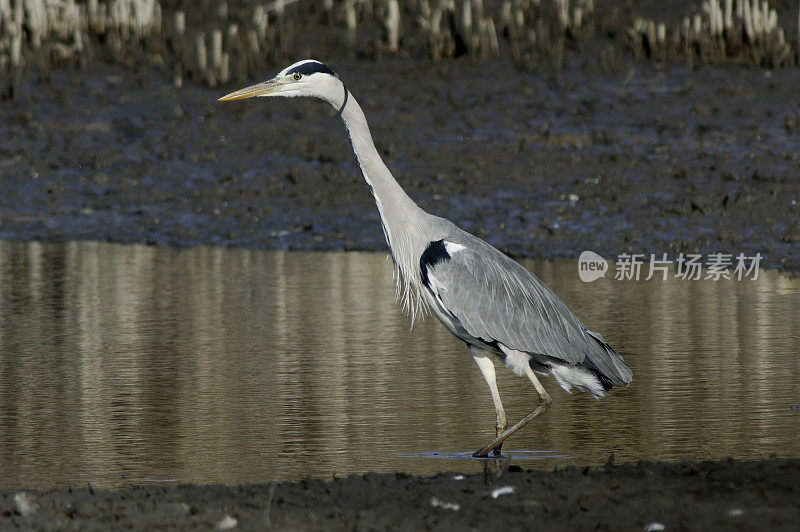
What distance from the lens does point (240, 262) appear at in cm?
1220

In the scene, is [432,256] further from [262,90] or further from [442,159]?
[442,159]

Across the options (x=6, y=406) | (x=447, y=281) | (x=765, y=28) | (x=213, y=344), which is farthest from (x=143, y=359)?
(x=765, y=28)

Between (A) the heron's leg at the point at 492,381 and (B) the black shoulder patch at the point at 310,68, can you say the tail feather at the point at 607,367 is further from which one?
(B) the black shoulder patch at the point at 310,68

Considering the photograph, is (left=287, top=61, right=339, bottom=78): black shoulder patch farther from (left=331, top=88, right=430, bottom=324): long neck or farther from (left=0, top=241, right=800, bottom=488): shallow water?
(left=0, top=241, right=800, bottom=488): shallow water

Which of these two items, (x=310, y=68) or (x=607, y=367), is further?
(x=310, y=68)

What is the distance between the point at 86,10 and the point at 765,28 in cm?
921

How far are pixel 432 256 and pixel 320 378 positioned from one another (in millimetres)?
1417

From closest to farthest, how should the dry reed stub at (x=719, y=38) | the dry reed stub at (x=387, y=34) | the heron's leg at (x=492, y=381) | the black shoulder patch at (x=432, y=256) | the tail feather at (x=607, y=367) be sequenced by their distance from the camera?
the heron's leg at (x=492, y=381) → the tail feather at (x=607, y=367) → the black shoulder patch at (x=432, y=256) → the dry reed stub at (x=719, y=38) → the dry reed stub at (x=387, y=34)

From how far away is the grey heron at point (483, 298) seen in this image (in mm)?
6645

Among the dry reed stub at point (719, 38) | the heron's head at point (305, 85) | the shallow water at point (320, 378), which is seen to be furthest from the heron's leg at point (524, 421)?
the dry reed stub at point (719, 38)

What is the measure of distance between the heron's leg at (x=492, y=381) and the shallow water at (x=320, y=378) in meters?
0.13

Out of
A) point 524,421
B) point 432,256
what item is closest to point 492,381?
point 524,421

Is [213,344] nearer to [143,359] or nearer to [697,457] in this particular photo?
[143,359]

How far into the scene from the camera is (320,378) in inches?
311
